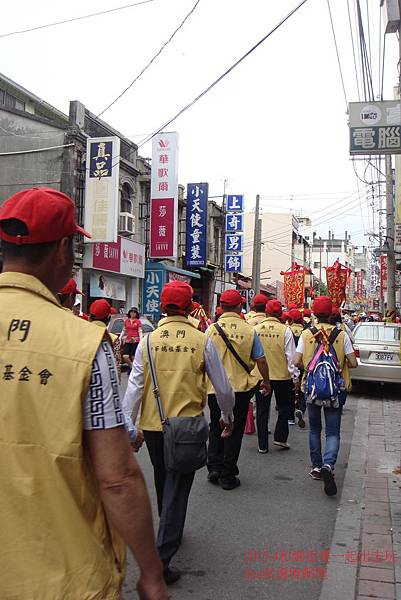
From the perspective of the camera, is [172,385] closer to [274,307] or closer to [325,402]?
[325,402]

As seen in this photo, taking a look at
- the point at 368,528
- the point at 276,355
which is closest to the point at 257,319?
the point at 276,355

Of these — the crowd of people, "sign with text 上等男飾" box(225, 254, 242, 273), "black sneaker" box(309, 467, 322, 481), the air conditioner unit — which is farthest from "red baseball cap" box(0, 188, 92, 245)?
"sign with text 上等男飾" box(225, 254, 242, 273)

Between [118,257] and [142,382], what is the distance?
18409 millimetres

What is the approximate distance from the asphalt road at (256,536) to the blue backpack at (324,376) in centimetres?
95

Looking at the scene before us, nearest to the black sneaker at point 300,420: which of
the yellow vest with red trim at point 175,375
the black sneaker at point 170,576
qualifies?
the yellow vest with red trim at point 175,375

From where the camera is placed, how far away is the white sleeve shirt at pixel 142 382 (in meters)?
3.88

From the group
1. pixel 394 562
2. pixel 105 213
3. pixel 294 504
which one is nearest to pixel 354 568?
pixel 394 562

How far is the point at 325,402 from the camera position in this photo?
5414 mm

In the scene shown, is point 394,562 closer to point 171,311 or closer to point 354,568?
point 354,568

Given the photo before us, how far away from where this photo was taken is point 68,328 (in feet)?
5.01

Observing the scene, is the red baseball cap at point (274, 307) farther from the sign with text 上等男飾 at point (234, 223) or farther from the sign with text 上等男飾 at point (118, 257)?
the sign with text 上等男飾 at point (234, 223)

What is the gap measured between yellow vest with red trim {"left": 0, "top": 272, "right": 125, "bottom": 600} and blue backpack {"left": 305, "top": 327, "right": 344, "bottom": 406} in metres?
4.09

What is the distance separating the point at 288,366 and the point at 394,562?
3.32 meters

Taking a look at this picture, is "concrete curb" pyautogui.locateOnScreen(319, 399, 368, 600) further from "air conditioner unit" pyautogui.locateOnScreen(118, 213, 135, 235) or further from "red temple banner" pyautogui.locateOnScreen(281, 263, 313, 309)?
"air conditioner unit" pyautogui.locateOnScreen(118, 213, 135, 235)
